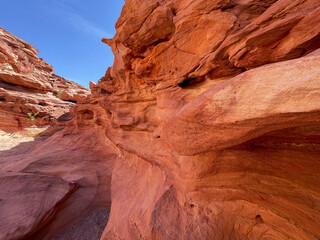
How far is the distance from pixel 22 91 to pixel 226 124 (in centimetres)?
1812

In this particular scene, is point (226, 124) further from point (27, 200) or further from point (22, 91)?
point (22, 91)

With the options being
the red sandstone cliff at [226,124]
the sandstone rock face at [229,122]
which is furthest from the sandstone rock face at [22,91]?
the sandstone rock face at [229,122]

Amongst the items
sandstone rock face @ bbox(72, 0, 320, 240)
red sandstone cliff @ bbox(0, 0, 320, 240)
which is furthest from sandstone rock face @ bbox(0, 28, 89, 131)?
sandstone rock face @ bbox(72, 0, 320, 240)

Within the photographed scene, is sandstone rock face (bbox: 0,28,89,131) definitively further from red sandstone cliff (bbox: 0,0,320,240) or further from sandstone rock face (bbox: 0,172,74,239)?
red sandstone cliff (bbox: 0,0,320,240)

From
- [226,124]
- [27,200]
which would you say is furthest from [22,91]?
[226,124]

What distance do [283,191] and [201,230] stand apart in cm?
138

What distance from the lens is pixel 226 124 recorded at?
1258mm

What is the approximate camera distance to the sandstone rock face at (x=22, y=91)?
34.1 ft

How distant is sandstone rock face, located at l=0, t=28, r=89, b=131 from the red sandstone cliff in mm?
11378

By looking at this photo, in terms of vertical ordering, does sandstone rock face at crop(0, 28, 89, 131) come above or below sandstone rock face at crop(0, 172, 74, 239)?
above

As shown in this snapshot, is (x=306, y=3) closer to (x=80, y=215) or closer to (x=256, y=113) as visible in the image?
(x=256, y=113)

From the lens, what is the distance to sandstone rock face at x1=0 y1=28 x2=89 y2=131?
10.4 meters

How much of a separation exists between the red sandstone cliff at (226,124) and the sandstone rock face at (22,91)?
1138cm

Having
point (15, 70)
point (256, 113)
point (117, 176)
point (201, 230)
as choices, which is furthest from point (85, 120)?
point (15, 70)
